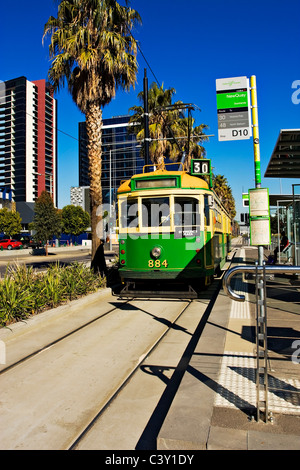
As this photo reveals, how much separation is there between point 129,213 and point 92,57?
20.1 ft

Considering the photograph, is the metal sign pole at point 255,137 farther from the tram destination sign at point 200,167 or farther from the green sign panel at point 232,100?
the tram destination sign at point 200,167

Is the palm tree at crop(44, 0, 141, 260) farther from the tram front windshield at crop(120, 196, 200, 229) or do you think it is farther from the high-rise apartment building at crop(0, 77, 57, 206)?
the high-rise apartment building at crop(0, 77, 57, 206)

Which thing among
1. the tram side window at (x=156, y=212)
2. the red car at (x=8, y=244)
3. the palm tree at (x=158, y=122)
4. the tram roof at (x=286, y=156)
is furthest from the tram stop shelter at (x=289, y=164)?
the red car at (x=8, y=244)

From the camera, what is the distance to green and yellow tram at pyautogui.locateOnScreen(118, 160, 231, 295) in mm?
9602

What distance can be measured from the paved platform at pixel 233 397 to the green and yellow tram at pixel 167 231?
3.17 metres

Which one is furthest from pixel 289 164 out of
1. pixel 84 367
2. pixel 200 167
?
pixel 84 367

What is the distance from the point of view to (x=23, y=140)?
14362 centimetres

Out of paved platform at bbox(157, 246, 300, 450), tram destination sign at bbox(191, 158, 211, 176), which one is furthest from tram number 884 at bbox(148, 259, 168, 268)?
paved platform at bbox(157, 246, 300, 450)

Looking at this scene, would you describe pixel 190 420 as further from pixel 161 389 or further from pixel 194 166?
pixel 194 166

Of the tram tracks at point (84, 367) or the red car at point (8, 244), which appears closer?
the tram tracks at point (84, 367)

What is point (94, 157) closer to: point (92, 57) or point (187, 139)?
point (92, 57)

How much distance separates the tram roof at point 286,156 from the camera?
7.90 meters

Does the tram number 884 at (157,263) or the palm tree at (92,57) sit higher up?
the palm tree at (92,57)

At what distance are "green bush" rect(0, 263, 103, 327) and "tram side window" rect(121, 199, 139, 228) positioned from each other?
206 cm
